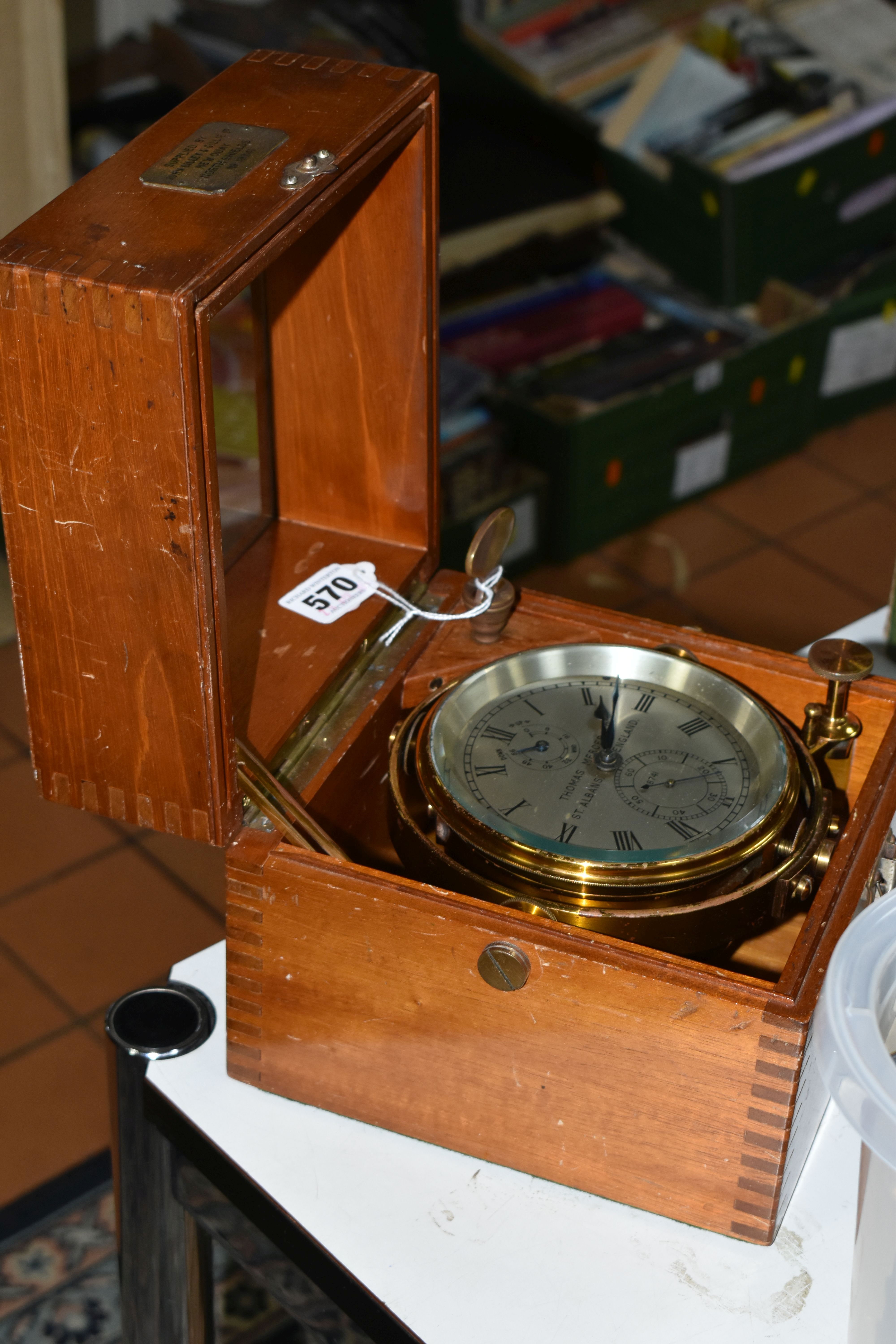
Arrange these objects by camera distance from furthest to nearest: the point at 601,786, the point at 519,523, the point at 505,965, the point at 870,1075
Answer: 1. the point at 519,523
2. the point at 601,786
3. the point at 505,965
4. the point at 870,1075

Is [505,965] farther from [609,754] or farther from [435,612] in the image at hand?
[435,612]

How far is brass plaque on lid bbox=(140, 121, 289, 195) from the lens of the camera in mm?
1000

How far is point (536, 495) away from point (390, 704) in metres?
1.79

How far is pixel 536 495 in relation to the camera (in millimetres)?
3006

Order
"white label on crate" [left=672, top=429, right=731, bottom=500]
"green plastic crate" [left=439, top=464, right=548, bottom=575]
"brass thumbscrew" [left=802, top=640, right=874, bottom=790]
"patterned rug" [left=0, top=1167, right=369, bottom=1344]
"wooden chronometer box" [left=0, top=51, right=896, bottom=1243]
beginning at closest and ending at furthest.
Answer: "wooden chronometer box" [left=0, top=51, right=896, bottom=1243] → "brass thumbscrew" [left=802, top=640, right=874, bottom=790] → "patterned rug" [left=0, top=1167, right=369, bottom=1344] → "green plastic crate" [left=439, top=464, right=548, bottom=575] → "white label on crate" [left=672, top=429, right=731, bottom=500]

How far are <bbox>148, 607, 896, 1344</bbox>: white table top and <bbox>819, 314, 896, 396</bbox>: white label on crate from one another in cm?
249

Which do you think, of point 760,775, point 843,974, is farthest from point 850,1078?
point 760,775

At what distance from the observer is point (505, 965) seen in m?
1.02

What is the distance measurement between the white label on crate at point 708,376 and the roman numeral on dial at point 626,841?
6.85ft

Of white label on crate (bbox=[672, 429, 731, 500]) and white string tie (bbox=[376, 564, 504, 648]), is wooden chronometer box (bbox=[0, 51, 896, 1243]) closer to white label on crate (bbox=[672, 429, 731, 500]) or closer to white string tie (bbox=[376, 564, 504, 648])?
white string tie (bbox=[376, 564, 504, 648])

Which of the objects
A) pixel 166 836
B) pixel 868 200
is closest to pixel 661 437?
pixel 868 200

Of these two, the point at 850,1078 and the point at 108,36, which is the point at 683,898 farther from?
the point at 108,36

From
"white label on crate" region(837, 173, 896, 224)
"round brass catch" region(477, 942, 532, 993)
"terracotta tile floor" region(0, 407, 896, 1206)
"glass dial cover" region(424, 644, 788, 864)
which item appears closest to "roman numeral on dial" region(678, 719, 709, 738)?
"glass dial cover" region(424, 644, 788, 864)

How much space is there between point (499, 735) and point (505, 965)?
0.78 feet
